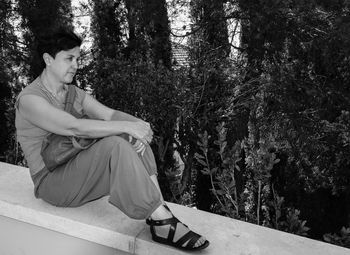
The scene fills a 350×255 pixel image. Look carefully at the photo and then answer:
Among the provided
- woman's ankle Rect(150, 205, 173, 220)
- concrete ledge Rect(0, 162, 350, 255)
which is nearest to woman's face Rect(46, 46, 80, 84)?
concrete ledge Rect(0, 162, 350, 255)

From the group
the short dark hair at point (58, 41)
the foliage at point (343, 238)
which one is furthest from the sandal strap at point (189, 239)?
the foliage at point (343, 238)

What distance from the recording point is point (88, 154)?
2152 millimetres

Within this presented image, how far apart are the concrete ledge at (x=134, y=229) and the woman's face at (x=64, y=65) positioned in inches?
27.3

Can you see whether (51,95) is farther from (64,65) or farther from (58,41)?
(58,41)

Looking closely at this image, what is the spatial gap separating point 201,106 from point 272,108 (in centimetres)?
95

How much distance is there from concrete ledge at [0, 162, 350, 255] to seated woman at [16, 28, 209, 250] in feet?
0.22

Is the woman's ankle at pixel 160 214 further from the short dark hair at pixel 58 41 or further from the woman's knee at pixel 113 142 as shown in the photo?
the short dark hair at pixel 58 41

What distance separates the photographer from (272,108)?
5762 millimetres

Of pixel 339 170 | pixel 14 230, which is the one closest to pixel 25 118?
pixel 14 230

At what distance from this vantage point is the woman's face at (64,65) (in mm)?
2400

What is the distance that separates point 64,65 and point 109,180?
699 mm

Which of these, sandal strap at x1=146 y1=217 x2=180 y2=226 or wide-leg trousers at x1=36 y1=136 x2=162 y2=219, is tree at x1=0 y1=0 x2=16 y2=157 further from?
sandal strap at x1=146 y1=217 x2=180 y2=226

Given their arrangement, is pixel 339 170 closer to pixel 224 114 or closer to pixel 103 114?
pixel 224 114

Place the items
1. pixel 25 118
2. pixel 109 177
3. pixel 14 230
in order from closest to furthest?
pixel 109 177 < pixel 25 118 < pixel 14 230
